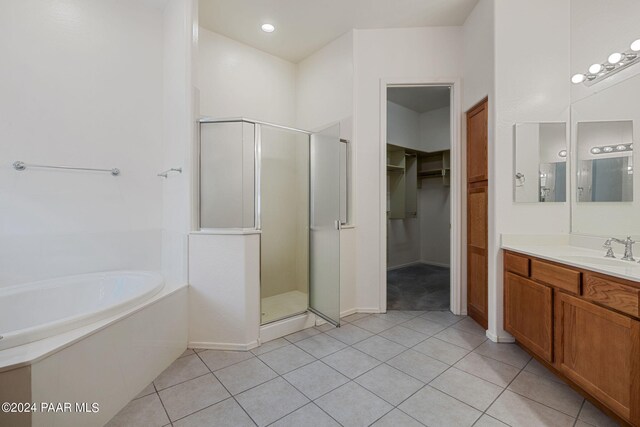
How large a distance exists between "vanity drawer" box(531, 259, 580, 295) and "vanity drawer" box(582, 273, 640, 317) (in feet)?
0.17

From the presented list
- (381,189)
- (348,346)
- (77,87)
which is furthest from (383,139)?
(77,87)

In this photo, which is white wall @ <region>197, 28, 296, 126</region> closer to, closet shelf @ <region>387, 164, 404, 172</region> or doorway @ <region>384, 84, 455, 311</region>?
doorway @ <region>384, 84, 455, 311</region>

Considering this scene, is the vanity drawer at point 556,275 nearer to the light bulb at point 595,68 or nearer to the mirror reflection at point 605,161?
the mirror reflection at point 605,161

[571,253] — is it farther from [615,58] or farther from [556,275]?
[615,58]

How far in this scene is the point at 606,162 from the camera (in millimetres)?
1941

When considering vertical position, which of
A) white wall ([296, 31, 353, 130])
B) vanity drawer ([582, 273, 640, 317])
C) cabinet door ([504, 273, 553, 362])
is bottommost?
cabinet door ([504, 273, 553, 362])

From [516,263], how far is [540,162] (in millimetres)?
891

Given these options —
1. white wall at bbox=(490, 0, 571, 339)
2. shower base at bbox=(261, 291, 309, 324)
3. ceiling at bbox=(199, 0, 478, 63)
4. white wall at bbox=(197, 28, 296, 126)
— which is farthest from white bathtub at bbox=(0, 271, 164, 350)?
white wall at bbox=(490, 0, 571, 339)

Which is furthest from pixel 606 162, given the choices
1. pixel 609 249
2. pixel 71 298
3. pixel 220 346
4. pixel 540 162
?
pixel 71 298

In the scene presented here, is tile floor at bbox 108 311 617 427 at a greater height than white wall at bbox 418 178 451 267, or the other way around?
white wall at bbox 418 178 451 267

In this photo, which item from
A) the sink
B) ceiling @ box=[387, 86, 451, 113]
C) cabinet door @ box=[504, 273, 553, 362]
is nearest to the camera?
the sink

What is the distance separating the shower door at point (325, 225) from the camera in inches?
95.8

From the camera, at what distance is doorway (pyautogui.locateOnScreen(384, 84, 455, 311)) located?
15.4ft

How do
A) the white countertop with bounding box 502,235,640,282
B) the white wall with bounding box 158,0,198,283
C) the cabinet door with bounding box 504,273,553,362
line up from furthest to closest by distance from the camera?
the white wall with bounding box 158,0,198,283 < the cabinet door with bounding box 504,273,553,362 < the white countertop with bounding box 502,235,640,282
